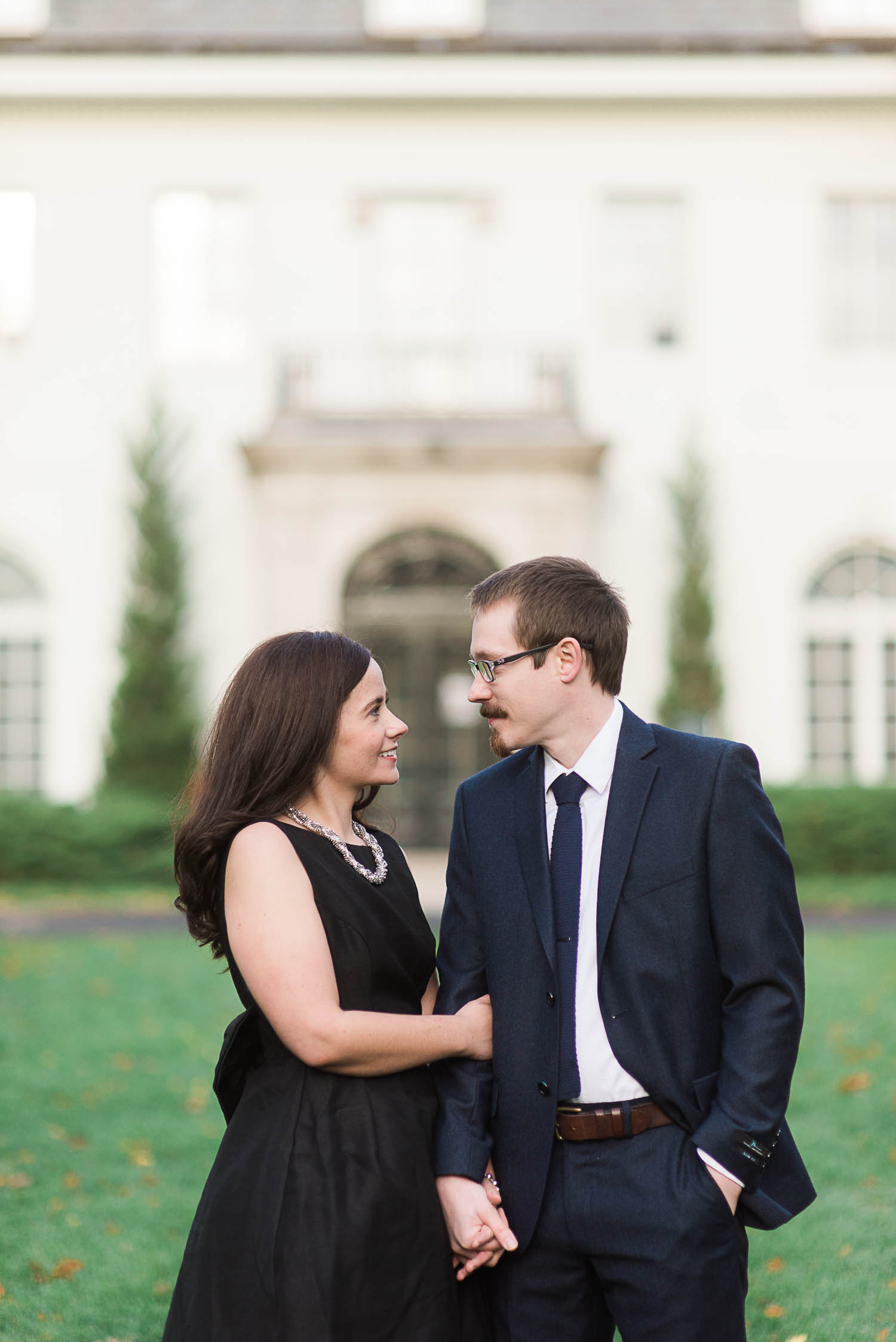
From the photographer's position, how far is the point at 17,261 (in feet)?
57.5

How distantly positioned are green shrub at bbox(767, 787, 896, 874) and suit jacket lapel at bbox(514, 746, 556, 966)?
12.7 meters

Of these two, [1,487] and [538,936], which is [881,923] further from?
[1,487]

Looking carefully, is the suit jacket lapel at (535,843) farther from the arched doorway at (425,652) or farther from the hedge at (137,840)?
the arched doorway at (425,652)

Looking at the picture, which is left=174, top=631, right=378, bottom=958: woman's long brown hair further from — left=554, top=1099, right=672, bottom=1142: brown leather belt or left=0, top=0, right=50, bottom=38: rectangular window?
left=0, top=0, right=50, bottom=38: rectangular window

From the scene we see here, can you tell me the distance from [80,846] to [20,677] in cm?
324

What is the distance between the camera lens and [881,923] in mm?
12070

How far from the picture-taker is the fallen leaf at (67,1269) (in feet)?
15.0

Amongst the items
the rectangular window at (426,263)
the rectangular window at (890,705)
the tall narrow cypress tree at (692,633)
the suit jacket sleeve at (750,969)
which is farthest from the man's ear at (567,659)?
the rectangular window at (890,705)

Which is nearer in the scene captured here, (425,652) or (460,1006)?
(460,1006)

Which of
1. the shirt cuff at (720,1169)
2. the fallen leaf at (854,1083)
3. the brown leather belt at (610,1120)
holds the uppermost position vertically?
the brown leather belt at (610,1120)

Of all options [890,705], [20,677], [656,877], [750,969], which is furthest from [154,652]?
[750,969]

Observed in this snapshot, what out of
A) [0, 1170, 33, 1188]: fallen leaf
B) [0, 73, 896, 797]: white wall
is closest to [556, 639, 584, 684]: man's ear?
[0, 1170, 33, 1188]: fallen leaf

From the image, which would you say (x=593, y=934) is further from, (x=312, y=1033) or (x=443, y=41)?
(x=443, y=41)

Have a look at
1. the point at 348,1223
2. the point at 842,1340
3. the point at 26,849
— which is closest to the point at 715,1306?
the point at 348,1223
